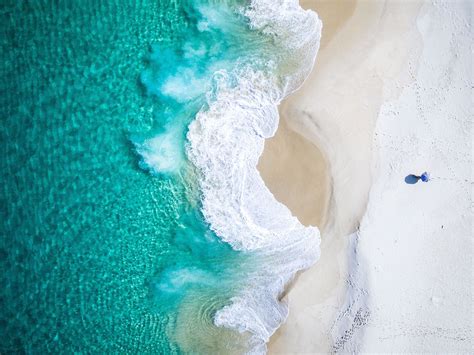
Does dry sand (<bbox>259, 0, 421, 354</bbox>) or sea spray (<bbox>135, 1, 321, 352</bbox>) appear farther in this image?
dry sand (<bbox>259, 0, 421, 354</bbox>)

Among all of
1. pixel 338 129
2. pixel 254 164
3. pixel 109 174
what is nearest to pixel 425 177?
pixel 338 129

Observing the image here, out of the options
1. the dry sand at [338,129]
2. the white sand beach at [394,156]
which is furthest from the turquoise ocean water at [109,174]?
the white sand beach at [394,156]

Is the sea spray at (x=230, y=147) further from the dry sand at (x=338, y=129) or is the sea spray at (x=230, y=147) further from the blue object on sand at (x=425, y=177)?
the blue object on sand at (x=425, y=177)

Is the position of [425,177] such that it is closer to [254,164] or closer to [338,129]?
[338,129]

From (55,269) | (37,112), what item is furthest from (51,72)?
(55,269)

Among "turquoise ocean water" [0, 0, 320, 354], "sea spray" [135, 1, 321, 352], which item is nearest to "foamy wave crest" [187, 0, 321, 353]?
"sea spray" [135, 1, 321, 352]

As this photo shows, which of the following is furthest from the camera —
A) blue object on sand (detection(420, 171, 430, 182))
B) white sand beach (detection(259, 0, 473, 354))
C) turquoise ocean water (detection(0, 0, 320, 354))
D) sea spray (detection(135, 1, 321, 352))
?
white sand beach (detection(259, 0, 473, 354))

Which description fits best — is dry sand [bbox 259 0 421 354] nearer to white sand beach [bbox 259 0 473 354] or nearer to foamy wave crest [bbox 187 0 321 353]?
white sand beach [bbox 259 0 473 354]

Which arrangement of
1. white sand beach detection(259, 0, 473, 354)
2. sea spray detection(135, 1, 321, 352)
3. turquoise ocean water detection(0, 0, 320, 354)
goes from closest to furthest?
turquoise ocean water detection(0, 0, 320, 354)
sea spray detection(135, 1, 321, 352)
white sand beach detection(259, 0, 473, 354)
